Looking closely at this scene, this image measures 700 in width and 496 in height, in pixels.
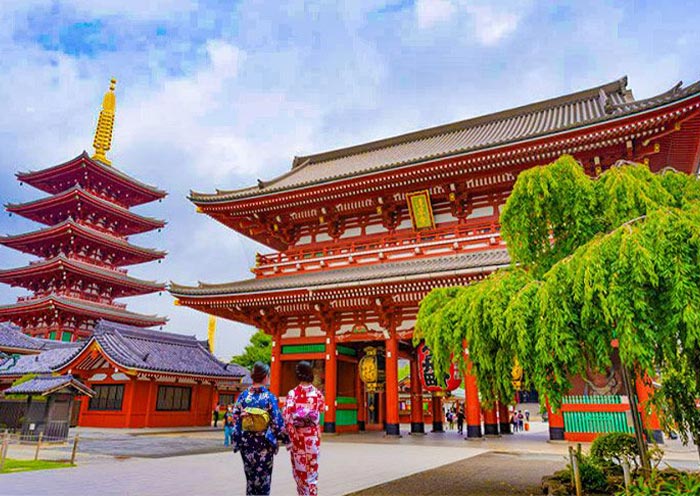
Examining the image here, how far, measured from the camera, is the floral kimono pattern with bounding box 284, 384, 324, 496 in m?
4.88

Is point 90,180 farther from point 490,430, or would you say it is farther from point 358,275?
point 490,430

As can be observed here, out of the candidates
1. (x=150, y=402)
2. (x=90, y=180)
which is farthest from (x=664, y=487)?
(x=90, y=180)

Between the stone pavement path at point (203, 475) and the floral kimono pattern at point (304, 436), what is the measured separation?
220cm

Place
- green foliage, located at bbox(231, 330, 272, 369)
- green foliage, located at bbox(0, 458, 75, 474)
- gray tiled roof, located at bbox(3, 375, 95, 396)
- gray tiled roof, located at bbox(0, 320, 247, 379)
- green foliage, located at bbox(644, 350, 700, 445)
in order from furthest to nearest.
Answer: green foliage, located at bbox(231, 330, 272, 369), gray tiled roof, located at bbox(0, 320, 247, 379), gray tiled roof, located at bbox(3, 375, 95, 396), green foliage, located at bbox(0, 458, 75, 474), green foliage, located at bbox(644, 350, 700, 445)

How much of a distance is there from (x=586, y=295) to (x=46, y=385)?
51.2ft

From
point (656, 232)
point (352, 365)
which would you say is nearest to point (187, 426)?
point (352, 365)

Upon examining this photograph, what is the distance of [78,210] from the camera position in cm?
3566

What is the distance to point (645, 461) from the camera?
5.70 m

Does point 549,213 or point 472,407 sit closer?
point 549,213

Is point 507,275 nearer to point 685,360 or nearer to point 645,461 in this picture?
point 685,360

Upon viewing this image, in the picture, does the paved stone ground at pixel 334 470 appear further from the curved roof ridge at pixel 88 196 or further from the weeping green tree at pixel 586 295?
the curved roof ridge at pixel 88 196

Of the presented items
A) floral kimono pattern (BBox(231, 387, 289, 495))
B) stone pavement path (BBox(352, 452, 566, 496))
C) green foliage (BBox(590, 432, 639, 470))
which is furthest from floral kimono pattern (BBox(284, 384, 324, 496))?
green foliage (BBox(590, 432, 639, 470))

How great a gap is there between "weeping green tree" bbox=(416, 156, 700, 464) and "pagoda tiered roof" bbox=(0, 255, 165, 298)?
32.6m

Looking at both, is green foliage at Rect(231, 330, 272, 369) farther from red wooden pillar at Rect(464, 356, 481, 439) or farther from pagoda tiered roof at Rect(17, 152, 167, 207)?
red wooden pillar at Rect(464, 356, 481, 439)
